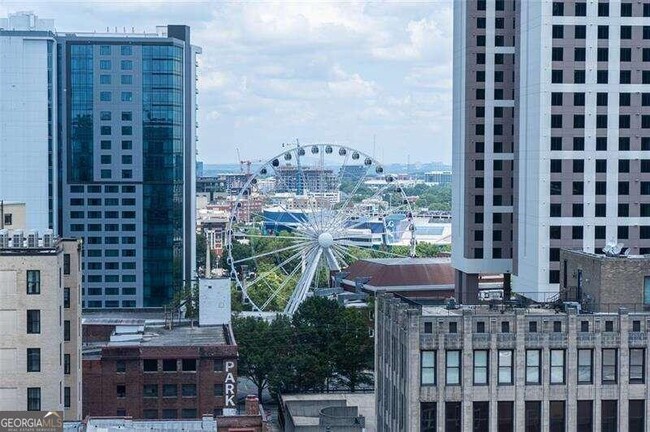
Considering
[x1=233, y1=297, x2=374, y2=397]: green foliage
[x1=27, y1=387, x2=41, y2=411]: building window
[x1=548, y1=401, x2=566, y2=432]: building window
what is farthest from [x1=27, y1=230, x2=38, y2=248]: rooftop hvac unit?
[x1=233, y1=297, x2=374, y2=397]: green foliage

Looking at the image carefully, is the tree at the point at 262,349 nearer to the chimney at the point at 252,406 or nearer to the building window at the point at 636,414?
the chimney at the point at 252,406

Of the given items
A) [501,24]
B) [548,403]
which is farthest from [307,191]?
[548,403]

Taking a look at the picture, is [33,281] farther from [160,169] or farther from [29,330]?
→ [160,169]

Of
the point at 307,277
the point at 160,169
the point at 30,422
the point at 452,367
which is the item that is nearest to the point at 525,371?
the point at 452,367

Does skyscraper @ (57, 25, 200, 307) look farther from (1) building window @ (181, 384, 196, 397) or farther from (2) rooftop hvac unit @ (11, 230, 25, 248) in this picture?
(2) rooftop hvac unit @ (11, 230, 25, 248)

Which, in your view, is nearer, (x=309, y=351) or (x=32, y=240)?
(x=32, y=240)

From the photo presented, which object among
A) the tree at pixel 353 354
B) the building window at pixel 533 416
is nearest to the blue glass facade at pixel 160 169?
the tree at pixel 353 354

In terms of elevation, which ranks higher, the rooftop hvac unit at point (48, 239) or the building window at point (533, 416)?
the rooftop hvac unit at point (48, 239)
